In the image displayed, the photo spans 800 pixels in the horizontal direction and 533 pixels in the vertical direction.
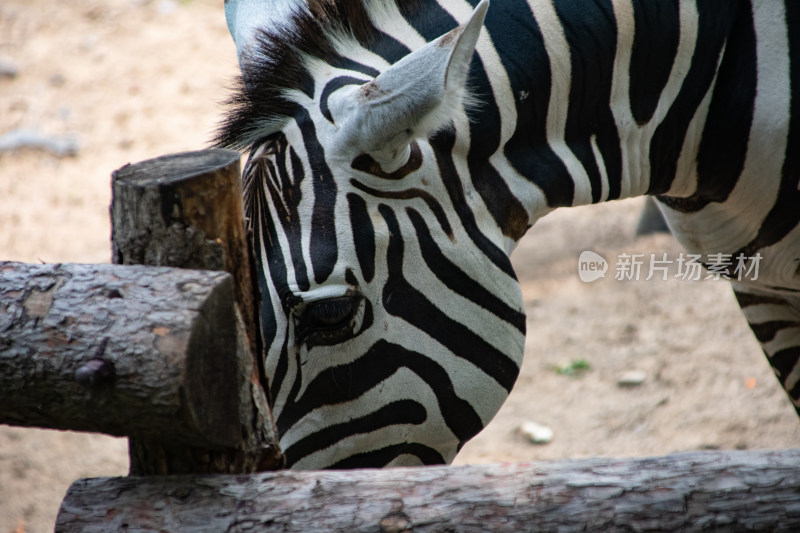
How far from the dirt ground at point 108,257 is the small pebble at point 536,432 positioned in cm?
4

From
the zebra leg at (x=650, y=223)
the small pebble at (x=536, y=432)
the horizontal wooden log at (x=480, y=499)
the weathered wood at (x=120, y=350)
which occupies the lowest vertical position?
the small pebble at (x=536, y=432)

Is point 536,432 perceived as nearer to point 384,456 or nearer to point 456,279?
point 384,456

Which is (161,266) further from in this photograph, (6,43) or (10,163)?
(6,43)

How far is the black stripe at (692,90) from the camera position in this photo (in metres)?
2.27

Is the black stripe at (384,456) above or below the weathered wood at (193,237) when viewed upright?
below

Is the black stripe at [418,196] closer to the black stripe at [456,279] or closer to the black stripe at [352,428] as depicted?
the black stripe at [456,279]

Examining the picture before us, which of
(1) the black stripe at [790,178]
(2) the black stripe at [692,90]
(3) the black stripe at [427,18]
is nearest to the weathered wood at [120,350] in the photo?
(3) the black stripe at [427,18]

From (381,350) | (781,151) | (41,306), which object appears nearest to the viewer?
(41,306)

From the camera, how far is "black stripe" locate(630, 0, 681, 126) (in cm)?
222

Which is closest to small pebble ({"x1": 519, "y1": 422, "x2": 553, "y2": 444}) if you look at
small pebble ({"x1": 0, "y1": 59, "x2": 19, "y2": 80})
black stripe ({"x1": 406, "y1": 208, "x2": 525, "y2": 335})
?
black stripe ({"x1": 406, "y1": 208, "x2": 525, "y2": 335})

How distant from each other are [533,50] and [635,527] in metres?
1.37

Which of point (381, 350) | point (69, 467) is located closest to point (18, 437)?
point (69, 467)

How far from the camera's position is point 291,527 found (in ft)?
4.41

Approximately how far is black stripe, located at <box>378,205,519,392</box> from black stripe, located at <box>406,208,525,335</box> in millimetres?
66
